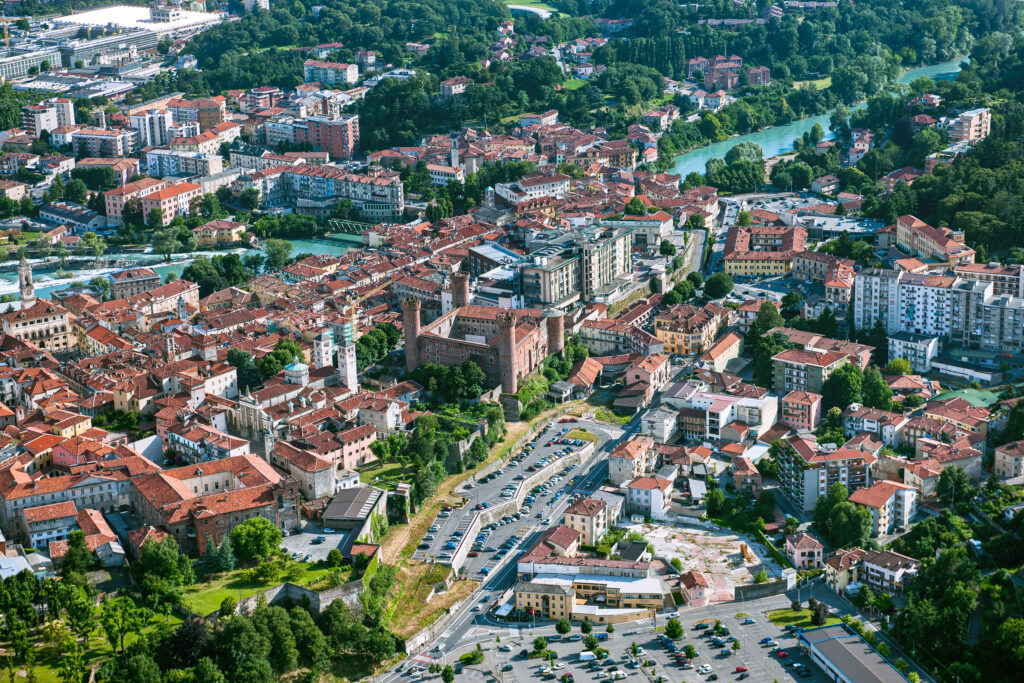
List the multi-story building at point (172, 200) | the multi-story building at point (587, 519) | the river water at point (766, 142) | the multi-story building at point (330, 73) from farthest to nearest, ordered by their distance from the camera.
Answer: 1. the multi-story building at point (330, 73)
2. the river water at point (766, 142)
3. the multi-story building at point (172, 200)
4. the multi-story building at point (587, 519)

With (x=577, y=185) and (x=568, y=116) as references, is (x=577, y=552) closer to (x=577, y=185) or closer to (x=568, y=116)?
(x=577, y=185)

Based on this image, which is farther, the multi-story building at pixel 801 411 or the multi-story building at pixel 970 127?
the multi-story building at pixel 970 127

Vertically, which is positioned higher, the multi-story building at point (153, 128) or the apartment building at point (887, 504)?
the multi-story building at point (153, 128)

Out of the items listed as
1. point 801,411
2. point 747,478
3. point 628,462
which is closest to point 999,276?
point 801,411

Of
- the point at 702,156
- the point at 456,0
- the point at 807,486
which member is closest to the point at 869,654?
the point at 807,486

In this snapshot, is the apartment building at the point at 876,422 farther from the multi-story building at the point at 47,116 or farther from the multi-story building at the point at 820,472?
the multi-story building at the point at 47,116

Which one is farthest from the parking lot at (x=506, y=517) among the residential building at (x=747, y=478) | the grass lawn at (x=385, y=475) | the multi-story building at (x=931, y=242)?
the multi-story building at (x=931, y=242)
